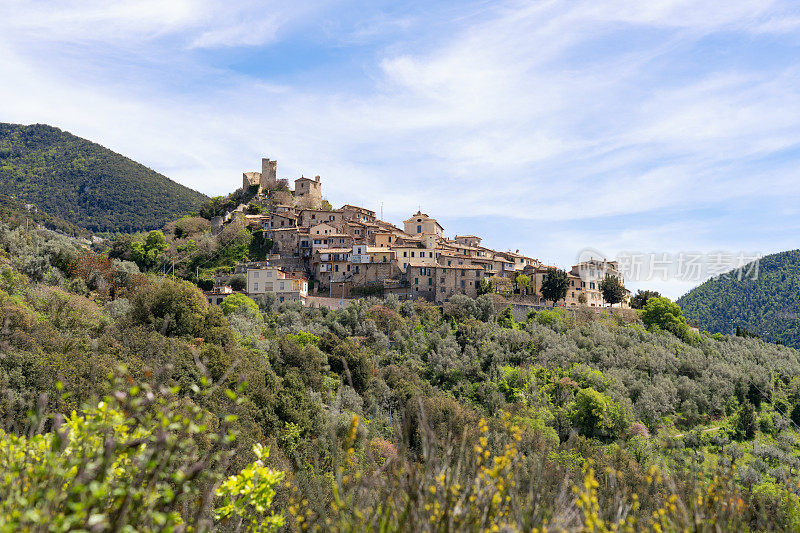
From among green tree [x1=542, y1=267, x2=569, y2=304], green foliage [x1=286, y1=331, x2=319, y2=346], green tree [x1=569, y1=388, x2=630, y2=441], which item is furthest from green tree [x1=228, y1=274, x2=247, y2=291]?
green tree [x1=569, y1=388, x2=630, y2=441]

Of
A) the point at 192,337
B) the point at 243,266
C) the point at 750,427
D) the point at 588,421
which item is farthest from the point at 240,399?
the point at 243,266

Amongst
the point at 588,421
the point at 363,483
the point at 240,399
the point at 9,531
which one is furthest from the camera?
the point at 588,421

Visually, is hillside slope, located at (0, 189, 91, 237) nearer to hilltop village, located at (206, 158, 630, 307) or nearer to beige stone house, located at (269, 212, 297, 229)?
hilltop village, located at (206, 158, 630, 307)

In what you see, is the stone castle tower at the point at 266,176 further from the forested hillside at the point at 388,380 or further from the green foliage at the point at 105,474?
the green foliage at the point at 105,474

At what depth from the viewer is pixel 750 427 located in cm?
4250

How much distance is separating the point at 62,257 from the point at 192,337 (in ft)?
54.2

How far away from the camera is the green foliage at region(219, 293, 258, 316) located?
152 feet

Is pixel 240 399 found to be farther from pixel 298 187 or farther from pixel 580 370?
pixel 298 187

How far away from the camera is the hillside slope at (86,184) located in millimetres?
112250

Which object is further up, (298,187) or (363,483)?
(298,187)

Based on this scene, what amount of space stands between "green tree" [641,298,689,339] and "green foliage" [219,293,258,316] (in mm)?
36367

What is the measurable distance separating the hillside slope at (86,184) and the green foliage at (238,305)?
6438 cm

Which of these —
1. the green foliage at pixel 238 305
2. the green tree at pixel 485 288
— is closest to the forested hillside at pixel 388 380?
the green foliage at pixel 238 305

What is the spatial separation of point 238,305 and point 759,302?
264 ft
